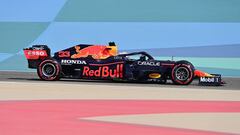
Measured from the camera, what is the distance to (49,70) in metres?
17.2

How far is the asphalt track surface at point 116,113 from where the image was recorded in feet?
23.2

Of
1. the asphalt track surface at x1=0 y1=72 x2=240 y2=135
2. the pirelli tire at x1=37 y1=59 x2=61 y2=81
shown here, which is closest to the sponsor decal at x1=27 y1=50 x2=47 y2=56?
the pirelli tire at x1=37 y1=59 x2=61 y2=81

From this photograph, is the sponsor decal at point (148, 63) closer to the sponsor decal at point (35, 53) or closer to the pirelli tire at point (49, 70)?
the pirelli tire at point (49, 70)

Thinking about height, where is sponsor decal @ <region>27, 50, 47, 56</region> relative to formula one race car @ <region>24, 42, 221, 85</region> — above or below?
above

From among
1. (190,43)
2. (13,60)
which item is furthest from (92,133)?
(13,60)

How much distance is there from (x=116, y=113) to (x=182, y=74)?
765 cm

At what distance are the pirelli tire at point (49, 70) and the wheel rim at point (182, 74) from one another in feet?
13.2

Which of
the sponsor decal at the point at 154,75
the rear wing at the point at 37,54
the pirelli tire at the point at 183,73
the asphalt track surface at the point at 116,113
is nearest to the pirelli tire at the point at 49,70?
the rear wing at the point at 37,54

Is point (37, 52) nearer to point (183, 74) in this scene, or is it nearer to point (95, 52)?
point (95, 52)

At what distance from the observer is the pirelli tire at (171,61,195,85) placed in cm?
1599

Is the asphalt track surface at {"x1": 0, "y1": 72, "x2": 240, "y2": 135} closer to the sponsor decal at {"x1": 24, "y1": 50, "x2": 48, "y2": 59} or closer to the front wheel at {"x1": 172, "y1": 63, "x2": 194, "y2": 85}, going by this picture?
the front wheel at {"x1": 172, "y1": 63, "x2": 194, "y2": 85}

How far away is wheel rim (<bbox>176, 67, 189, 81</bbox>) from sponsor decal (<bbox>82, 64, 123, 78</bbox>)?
1.87 meters

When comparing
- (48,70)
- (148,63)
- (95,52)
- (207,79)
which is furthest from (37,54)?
(207,79)
